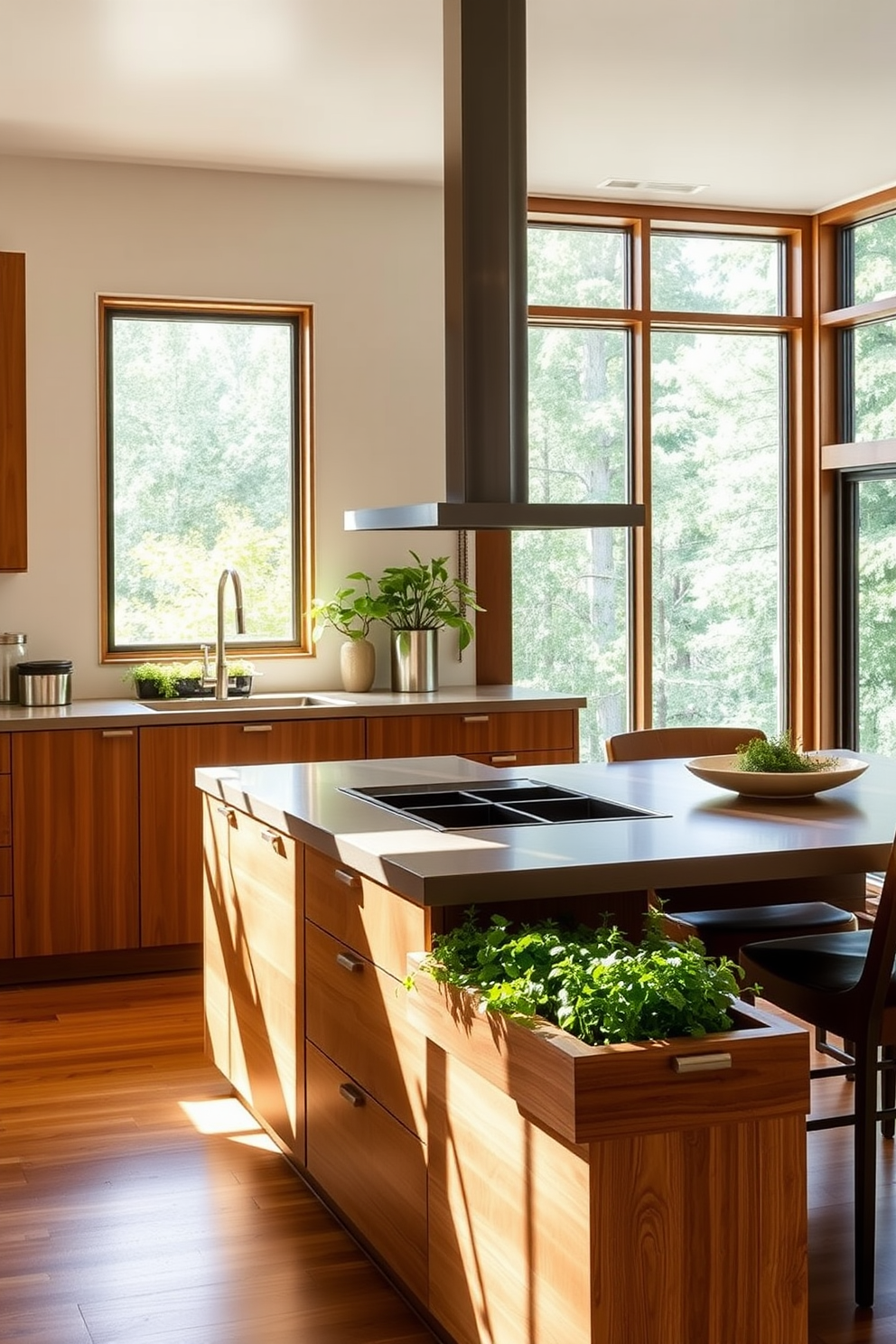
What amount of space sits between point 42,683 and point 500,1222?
11.0ft

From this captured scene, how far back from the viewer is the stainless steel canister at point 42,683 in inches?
202

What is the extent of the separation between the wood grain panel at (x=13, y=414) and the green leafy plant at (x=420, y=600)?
4.31ft

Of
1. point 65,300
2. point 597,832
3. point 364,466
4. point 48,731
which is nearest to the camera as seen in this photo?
point 597,832

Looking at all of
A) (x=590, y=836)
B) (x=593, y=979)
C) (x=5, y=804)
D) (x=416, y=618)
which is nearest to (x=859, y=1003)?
(x=590, y=836)

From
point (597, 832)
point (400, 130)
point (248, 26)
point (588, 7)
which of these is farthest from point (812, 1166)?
point (400, 130)

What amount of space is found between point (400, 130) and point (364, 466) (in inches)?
50.5

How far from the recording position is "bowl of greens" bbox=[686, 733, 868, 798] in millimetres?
3225

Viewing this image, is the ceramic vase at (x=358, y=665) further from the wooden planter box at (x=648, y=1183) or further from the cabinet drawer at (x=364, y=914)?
the wooden planter box at (x=648, y=1183)

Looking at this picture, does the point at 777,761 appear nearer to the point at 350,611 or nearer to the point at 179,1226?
the point at 179,1226

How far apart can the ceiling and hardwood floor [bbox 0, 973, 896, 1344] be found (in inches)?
110

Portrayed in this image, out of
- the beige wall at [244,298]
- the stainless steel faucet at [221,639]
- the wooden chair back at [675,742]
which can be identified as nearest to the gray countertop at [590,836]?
the wooden chair back at [675,742]

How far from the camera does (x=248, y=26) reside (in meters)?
4.13

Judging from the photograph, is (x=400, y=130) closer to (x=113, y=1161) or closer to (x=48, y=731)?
(x=48, y=731)

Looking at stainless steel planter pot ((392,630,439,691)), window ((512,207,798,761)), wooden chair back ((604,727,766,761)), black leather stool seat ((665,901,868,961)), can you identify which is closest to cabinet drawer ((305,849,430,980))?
black leather stool seat ((665,901,868,961))
